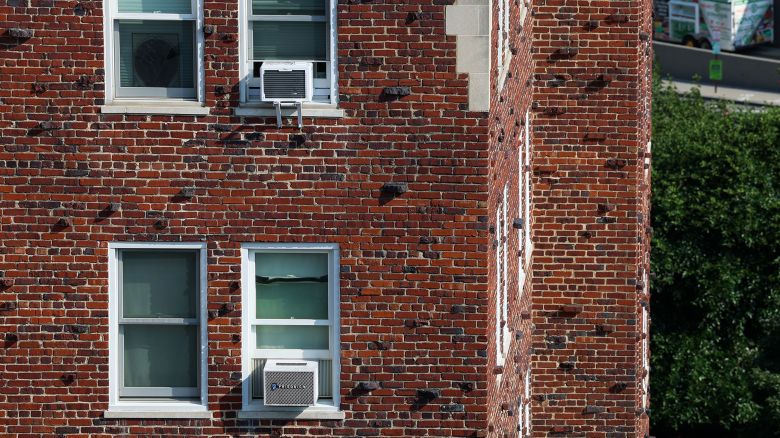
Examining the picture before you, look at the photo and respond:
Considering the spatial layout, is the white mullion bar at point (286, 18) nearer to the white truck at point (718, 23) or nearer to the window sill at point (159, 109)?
the window sill at point (159, 109)

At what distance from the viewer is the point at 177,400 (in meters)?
16.4

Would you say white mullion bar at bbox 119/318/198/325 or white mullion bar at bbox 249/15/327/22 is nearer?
white mullion bar at bbox 249/15/327/22

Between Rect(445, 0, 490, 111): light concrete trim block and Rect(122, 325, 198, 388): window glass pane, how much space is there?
3.50 m

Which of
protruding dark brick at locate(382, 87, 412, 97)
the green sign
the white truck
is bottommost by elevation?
protruding dark brick at locate(382, 87, 412, 97)

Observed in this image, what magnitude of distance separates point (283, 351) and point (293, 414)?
0.60 metres

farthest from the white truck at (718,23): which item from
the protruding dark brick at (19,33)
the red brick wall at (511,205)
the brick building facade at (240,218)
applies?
the protruding dark brick at (19,33)

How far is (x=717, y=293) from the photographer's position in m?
41.0

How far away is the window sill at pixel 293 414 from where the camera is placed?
16.1 meters

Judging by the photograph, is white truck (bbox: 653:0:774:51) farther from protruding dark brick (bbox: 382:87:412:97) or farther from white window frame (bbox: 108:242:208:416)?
white window frame (bbox: 108:242:208:416)

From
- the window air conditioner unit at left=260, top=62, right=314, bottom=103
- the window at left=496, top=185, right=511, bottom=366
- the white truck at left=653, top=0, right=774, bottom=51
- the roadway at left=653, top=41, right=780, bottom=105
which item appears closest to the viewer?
the window air conditioner unit at left=260, top=62, right=314, bottom=103

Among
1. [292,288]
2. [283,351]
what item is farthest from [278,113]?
[283,351]

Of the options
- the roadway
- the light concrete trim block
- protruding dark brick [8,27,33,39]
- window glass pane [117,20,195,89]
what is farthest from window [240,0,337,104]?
the roadway

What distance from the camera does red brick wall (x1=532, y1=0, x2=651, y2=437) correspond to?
72.9 ft

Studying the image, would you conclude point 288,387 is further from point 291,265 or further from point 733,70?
point 733,70
